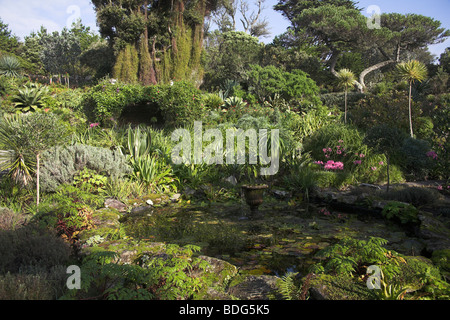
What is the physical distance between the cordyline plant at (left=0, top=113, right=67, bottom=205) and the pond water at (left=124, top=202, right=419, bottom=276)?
77.0 inches

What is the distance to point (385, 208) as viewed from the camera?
5324 millimetres

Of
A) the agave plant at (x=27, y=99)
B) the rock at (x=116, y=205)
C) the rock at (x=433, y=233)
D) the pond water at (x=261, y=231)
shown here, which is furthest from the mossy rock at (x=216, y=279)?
the agave plant at (x=27, y=99)

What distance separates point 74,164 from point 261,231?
411 centimetres

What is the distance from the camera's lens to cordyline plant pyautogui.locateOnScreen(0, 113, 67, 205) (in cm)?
498

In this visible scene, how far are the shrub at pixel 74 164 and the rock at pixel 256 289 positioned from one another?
4415 millimetres

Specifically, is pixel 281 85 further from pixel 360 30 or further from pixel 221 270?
pixel 221 270

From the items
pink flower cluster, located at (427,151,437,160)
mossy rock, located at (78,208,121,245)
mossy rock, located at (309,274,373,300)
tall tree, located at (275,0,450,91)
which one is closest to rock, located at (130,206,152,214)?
mossy rock, located at (78,208,121,245)

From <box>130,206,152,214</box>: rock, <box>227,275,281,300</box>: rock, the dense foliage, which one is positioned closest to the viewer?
<box>227,275,281,300</box>: rock

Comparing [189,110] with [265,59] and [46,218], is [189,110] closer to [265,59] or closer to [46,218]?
[46,218]

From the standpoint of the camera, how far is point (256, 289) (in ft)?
9.02

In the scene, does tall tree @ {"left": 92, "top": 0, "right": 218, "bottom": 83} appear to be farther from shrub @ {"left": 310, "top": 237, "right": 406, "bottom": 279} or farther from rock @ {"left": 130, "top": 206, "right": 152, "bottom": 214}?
shrub @ {"left": 310, "top": 237, "right": 406, "bottom": 279}

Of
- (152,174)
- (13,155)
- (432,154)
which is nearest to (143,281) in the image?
(13,155)
